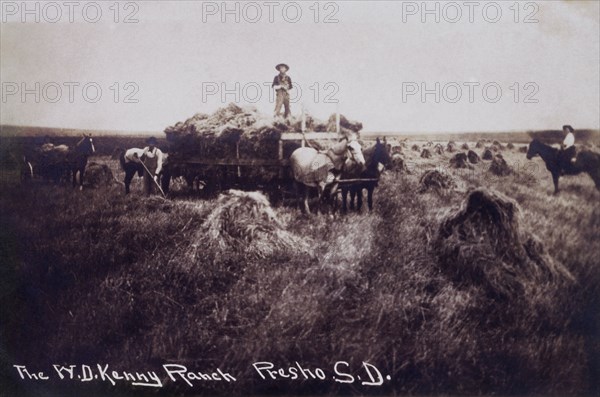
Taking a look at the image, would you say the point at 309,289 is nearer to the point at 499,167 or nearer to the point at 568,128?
the point at 499,167

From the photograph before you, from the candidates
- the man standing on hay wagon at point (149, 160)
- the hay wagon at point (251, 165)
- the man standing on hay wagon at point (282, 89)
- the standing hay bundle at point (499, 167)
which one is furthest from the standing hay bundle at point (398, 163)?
the man standing on hay wagon at point (149, 160)

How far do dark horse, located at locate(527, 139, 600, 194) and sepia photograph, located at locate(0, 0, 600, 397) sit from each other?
2 centimetres

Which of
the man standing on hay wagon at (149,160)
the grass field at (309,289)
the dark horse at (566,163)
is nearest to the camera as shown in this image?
the grass field at (309,289)

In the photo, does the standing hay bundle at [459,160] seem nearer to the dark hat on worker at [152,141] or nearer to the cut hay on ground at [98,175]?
the dark hat on worker at [152,141]

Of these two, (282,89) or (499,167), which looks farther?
(282,89)

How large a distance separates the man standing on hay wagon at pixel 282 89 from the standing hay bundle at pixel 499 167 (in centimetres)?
→ 175

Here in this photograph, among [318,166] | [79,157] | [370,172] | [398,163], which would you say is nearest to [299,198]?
[318,166]

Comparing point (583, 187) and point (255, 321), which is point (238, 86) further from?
point (583, 187)

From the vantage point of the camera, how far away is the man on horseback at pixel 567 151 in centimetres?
313

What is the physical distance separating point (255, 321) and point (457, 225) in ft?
5.84

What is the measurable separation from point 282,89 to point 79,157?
1.93 m

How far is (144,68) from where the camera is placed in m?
3.43

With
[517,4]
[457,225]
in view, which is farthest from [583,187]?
[517,4]

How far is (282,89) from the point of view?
10.9 ft
